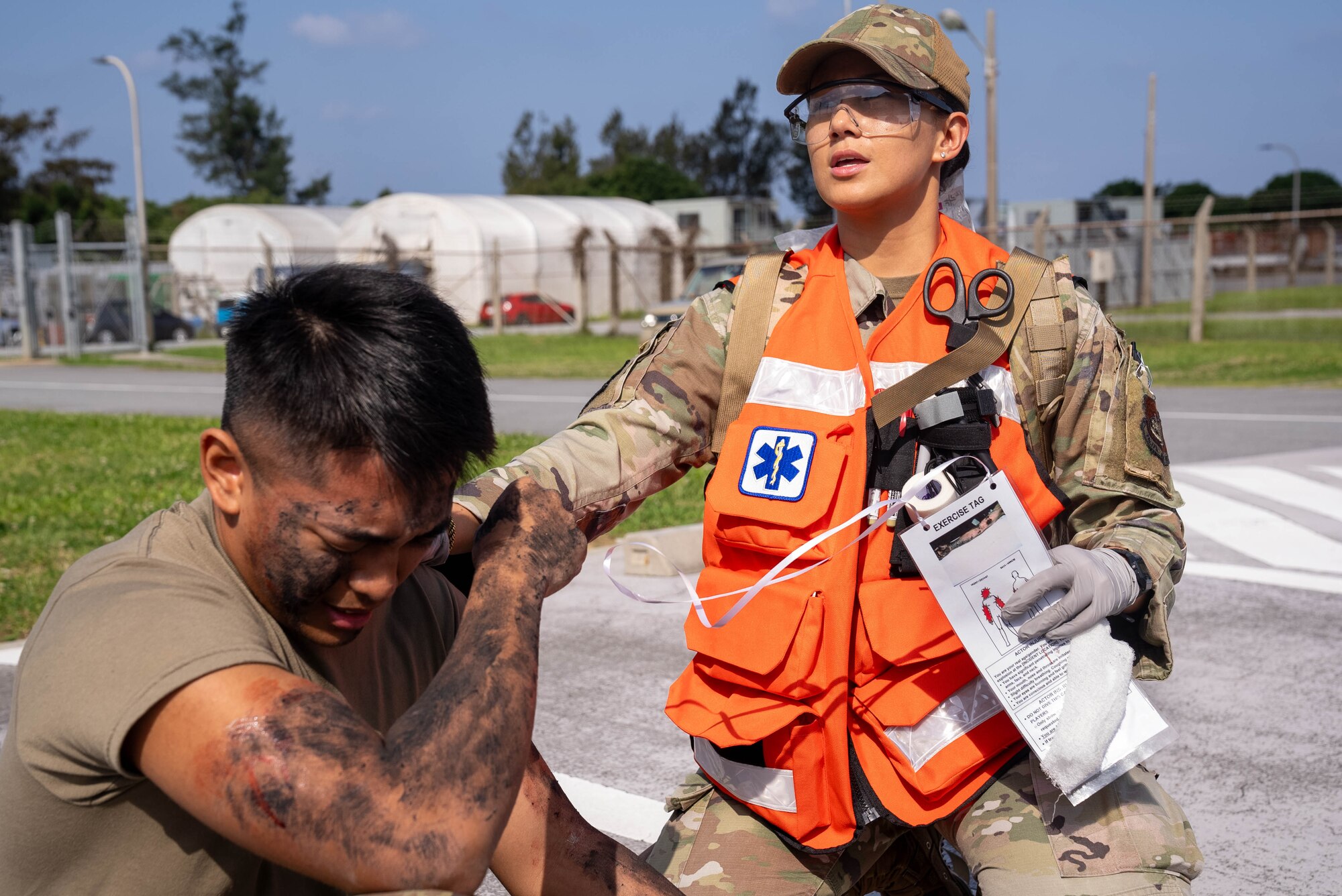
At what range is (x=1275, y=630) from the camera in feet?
18.1

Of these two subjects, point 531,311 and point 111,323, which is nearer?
point 111,323

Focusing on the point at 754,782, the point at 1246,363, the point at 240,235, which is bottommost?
the point at 1246,363

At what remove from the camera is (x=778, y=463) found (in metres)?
2.54

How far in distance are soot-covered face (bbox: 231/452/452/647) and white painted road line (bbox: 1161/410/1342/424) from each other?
1157 centimetres

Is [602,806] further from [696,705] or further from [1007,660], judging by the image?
[1007,660]

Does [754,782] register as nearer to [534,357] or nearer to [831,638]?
[831,638]

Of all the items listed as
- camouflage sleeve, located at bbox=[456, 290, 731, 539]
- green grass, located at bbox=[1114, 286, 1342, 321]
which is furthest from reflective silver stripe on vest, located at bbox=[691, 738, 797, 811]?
green grass, located at bbox=[1114, 286, 1342, 321]

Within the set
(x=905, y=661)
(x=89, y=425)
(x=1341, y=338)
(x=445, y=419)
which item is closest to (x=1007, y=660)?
(x=905, y=661)

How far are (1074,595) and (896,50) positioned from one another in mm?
1210

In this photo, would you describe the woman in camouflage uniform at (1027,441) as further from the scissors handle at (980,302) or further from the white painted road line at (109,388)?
the white painted road line at (109,388)

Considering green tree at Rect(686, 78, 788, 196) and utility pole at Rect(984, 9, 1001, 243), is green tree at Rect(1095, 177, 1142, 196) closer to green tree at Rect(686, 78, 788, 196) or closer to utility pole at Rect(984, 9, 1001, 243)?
green tree at Rect(686, 78, 788, 196)

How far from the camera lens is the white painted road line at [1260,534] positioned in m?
6.70

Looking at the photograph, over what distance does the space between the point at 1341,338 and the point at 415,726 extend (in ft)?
74.1

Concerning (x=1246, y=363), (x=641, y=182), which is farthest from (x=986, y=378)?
(x=641, y=182)
